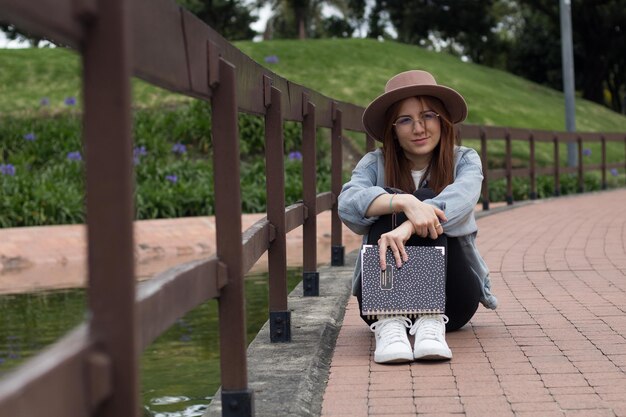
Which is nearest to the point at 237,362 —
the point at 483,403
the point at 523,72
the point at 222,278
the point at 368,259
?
the point at 222,278

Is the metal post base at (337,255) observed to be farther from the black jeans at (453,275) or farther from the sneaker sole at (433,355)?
the sneaker sole at (433,355)

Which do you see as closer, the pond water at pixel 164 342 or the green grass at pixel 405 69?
the pond water at pixel 164 342

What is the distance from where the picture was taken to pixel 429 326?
14.9ft

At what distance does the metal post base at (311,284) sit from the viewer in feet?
21.7

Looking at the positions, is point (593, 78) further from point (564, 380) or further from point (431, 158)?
point (564, 380)

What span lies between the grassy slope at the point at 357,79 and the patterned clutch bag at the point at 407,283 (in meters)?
18.7

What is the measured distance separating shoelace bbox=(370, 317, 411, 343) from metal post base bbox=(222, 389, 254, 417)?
1.09 metres

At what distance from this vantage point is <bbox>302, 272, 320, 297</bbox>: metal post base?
661 cm

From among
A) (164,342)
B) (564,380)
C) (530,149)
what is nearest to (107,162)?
(564,380)

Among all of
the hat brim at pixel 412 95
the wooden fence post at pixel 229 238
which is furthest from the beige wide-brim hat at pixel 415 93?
the wooden fence post at pixel 229 238

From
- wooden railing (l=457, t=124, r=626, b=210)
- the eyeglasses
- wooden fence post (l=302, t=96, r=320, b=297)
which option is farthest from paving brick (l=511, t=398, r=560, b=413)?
wooden railing (l=457, t=124, r=626, b=210)

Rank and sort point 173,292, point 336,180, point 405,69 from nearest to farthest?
1. point 173,292
2. point 336,180
3. point 405,69

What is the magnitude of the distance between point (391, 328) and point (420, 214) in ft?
1.47

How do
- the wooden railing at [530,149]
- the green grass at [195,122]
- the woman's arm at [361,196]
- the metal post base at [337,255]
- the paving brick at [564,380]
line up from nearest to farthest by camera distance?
1. the paving brick at [564,380]
2. the woman's arm at [361,196]
3. the metal post base at [337,255]
4. the green grass at [195,122]
5. the wooden railing at [530,149]
